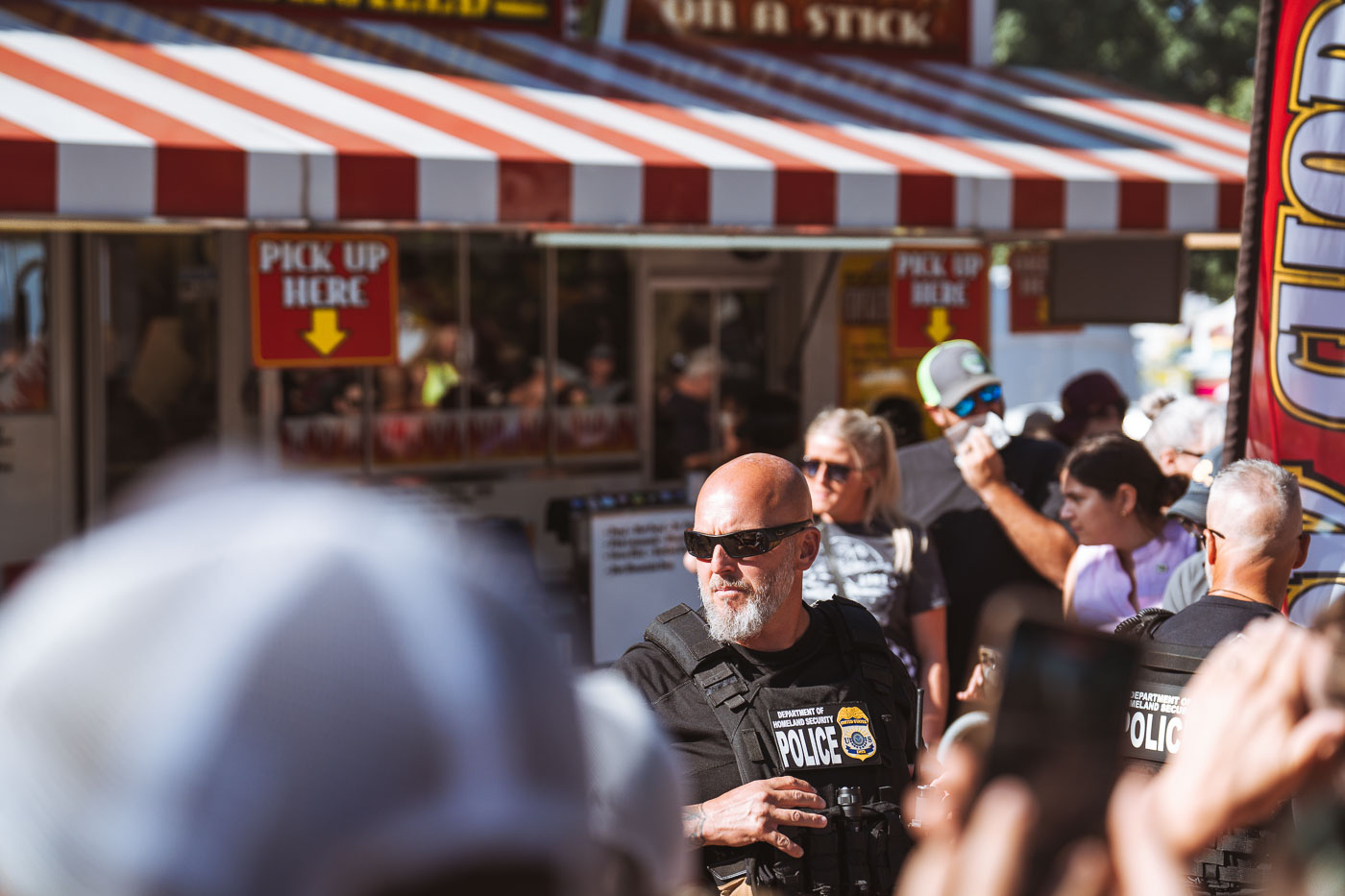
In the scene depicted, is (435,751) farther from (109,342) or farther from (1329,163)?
(109,342)

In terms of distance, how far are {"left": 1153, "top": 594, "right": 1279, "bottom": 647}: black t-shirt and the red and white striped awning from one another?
12.0 ft

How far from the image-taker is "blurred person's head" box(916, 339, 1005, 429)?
199 inches

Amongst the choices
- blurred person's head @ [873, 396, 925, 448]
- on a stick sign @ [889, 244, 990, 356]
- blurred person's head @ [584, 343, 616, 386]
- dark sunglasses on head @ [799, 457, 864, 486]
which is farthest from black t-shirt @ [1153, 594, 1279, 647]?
blurred person's head @ [584, 343, 616, 386]

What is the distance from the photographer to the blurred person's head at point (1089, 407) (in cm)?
668

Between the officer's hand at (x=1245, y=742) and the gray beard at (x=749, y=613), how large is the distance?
1.57 metres

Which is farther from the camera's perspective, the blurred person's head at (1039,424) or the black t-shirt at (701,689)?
the blurred person's head at (1039,424)

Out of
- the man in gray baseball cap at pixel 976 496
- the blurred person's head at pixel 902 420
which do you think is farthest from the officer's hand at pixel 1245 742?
the blurred person's head at pixel 902 420

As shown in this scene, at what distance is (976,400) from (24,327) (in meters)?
5.58

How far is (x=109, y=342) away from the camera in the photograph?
798 centimetres

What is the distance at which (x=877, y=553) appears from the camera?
3.87 meters

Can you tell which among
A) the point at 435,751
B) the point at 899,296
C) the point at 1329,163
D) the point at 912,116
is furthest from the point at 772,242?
the point at 435,751

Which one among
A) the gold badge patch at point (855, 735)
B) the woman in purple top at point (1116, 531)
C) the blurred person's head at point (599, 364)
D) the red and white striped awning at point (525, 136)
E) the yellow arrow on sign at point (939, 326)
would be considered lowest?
the gold badge patch at point (855, 735)

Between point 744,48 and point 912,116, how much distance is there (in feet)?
5.38

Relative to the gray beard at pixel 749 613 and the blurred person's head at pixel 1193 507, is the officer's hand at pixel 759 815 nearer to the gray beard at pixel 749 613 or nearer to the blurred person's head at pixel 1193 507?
the gray beard at pixel 749 613
